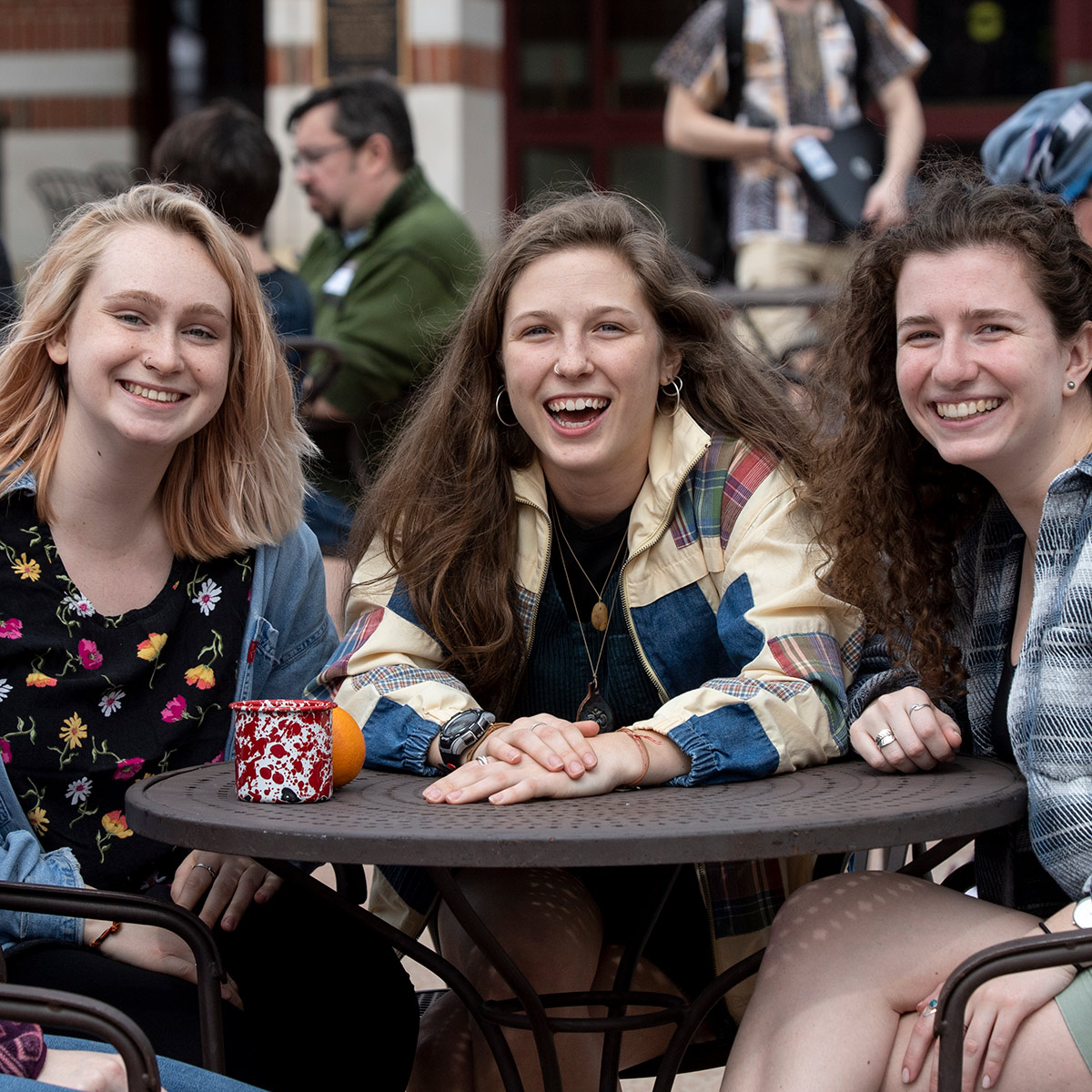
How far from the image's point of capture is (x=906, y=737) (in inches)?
93.9

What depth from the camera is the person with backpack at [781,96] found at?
591cm

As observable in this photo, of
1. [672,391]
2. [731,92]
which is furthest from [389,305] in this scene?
[672,391]

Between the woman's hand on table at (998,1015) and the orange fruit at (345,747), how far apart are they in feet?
2.86

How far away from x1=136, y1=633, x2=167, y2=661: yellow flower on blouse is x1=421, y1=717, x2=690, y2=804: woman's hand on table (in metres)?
0.65

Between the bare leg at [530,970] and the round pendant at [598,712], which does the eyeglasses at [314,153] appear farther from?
the bare leg at [530,970]

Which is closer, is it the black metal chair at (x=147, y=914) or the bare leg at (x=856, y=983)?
the bare leg at (x=856, y=983)

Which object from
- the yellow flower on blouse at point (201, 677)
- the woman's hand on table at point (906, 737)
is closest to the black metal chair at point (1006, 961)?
the woman's hand on table at point (906, 737)

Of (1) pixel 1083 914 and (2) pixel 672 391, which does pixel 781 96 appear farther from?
(1) pixel 1083 914

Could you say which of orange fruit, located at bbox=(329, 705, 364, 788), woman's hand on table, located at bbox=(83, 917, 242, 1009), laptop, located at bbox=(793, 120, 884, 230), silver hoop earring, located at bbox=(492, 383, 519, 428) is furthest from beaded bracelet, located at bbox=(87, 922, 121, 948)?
laptop, located at bbox=(793, 120, 884, 230)

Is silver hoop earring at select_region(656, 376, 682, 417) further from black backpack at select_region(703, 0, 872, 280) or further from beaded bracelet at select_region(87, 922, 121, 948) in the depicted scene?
black backpack at select_region(703, 0, 872, 280)

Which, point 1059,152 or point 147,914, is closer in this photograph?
point 147,914

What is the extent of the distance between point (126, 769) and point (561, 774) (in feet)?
2.73

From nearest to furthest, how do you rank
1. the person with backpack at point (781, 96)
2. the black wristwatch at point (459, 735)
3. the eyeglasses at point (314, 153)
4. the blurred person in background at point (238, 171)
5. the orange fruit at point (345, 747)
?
the orange fruit at point (345, 747) < the black wristwatch at point (459, 735) < the blurred person in background at point (238, 171) < the eyeglasses at point (314, 153) < the person with backpack at point (781, 96)

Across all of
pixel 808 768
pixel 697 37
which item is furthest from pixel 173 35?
pixel 808 768
